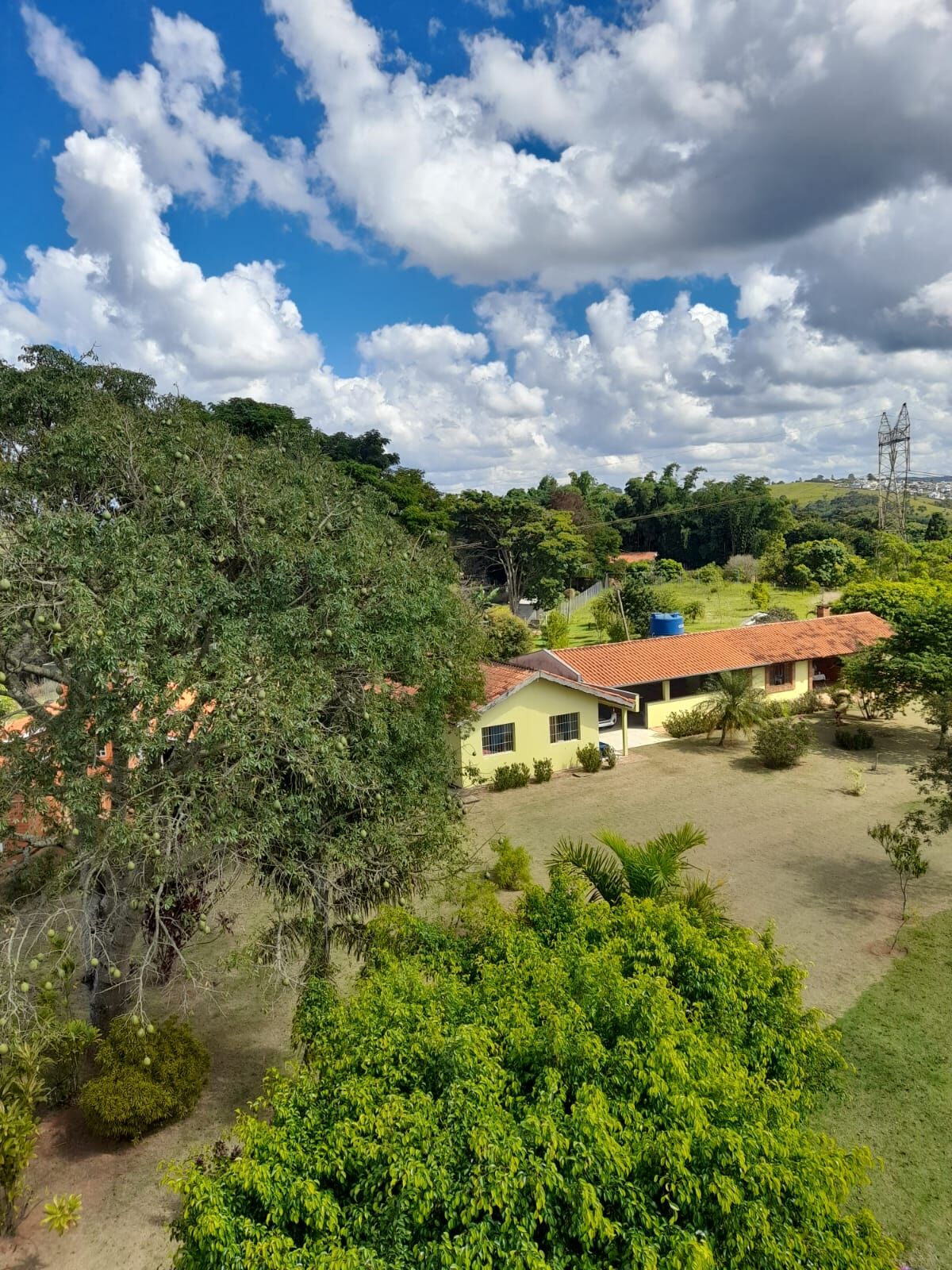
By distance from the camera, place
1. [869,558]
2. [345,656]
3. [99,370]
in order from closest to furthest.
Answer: [345,656] < [99,370] < [869,558]

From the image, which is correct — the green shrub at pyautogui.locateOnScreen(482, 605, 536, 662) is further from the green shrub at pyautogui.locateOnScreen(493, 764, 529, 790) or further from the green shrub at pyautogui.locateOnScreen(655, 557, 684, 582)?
the green shrub at pyautogui.locateOnScreen(655, 557, 684, 582)

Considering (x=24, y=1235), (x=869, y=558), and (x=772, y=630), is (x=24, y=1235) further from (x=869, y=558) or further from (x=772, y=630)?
(x=869, y=558)

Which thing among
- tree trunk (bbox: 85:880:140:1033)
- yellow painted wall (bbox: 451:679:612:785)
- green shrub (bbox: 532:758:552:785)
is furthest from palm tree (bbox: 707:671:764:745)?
tree trunk (bbox: 85:880:140:1033)

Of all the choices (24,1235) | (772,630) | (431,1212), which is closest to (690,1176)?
(431,1212)

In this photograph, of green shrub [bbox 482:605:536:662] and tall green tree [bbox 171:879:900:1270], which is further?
green shrub [bbox 482:605:536:662]

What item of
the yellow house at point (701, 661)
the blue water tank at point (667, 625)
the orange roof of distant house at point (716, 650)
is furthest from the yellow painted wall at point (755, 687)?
the blue water tank at point (667, 625)

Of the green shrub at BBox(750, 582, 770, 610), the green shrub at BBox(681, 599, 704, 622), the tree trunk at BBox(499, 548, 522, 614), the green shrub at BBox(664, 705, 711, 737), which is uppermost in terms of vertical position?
the tree trunk at BBox(499, 548, 522, 614)
